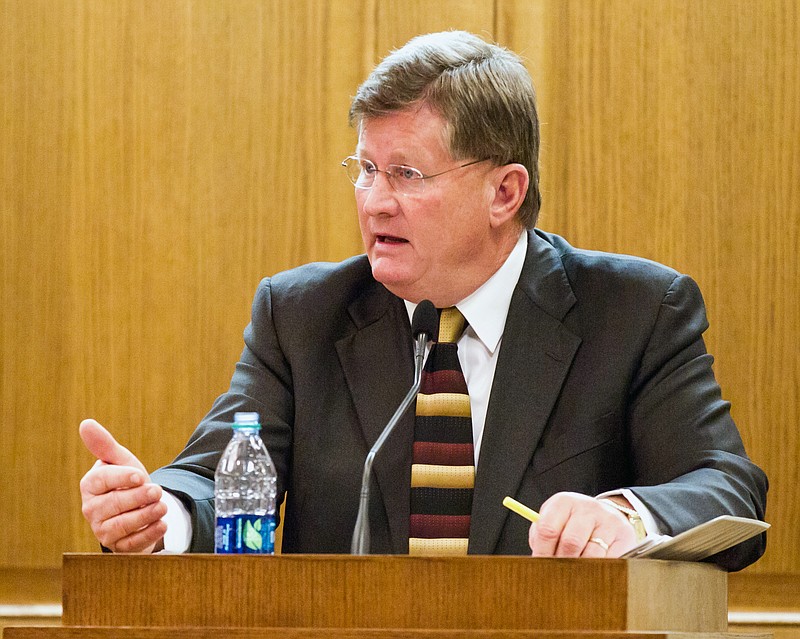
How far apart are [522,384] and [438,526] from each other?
0.98 feet

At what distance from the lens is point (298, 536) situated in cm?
214

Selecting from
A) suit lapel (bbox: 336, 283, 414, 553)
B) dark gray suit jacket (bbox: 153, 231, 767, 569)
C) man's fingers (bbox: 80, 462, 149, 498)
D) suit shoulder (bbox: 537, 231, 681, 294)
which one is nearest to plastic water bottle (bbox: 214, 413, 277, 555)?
man's fingers (bbox: 80, 462, 149, 498)

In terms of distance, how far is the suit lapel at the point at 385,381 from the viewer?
204 cm

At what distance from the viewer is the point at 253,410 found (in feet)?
7.07

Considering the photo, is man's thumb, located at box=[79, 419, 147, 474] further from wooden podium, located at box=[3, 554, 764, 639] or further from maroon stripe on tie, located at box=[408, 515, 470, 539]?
maroon stripe on tie, located at box=[408, 515, 470, 539]

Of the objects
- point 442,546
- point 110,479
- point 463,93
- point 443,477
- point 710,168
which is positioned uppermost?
point 463,93

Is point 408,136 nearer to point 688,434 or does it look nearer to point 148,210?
point 688,434

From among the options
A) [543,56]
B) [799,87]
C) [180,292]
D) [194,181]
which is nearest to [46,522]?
[180,292]

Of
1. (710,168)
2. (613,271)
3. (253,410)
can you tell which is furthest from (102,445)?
(710,168)

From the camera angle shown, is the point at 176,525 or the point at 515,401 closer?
the point at 176,525

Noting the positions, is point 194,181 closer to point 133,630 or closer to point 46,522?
point 46,522

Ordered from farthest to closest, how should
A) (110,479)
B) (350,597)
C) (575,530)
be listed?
(110,479) < (575,530) < (350,597)

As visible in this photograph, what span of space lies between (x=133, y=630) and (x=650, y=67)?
204 centimetres

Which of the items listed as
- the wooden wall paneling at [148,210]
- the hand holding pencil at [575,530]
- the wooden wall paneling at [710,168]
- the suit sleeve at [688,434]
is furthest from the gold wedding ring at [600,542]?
the wooden wall paneling at [148,210]
